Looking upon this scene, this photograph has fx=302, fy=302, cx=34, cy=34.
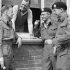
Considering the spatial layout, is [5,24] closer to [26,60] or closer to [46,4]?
[26,60]

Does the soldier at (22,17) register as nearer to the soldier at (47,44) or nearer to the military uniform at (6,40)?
the soldier at (47,44)

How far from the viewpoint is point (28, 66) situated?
7141mm

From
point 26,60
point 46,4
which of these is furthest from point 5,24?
point 46,4

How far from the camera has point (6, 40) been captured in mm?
6230

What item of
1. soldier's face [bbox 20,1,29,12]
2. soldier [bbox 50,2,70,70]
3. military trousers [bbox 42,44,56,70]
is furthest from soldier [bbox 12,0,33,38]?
soldier [bbox 50,2,70,70]

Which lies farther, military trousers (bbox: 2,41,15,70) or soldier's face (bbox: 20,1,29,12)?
soldier's face (bbox: 20,1,29,12)

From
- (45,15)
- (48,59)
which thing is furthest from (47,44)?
(45,15)

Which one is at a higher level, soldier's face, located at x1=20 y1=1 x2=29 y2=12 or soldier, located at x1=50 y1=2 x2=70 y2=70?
soldier's face, located at x1=20 y1=1 x2=29 y2=12

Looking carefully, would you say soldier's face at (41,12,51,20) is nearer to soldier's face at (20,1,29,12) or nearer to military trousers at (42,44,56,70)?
soldier's face at (20,1,29,12)

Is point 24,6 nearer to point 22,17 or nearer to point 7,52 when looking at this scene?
point 22,17

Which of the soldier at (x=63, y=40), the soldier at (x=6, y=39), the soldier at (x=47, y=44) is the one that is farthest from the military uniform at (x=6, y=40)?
the soldier at (x=63, y=40)

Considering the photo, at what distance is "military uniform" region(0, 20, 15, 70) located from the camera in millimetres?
6112

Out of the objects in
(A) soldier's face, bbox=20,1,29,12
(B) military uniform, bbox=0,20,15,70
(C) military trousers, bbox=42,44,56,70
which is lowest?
(C) military trousers, bbox=42,44,56,70

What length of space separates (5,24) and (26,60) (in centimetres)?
123
